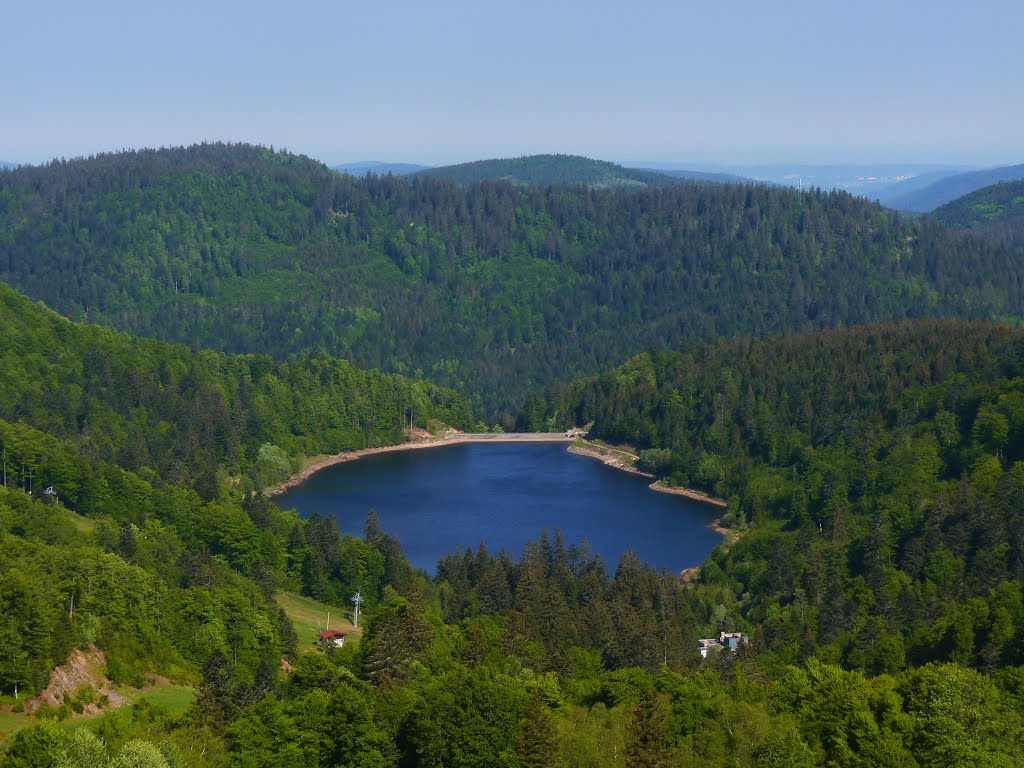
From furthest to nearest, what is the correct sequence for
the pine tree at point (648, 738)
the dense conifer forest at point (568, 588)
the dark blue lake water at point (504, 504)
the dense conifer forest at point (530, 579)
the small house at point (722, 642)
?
the dark blue lake water at point (504, 504)
the small house at point (722, 642)
the dense conifer forest at point (530, 579)
the dense conifer forest at point (568, 588)
the pine tree at point (648, 738)

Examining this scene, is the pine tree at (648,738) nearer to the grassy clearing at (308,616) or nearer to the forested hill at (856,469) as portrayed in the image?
the forested hill at (856,469)

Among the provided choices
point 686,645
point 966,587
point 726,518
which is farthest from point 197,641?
point 726,518

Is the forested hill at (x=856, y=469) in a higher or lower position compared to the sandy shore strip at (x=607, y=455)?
higher

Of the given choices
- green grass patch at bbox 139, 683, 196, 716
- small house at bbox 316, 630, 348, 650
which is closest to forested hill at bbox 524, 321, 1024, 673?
small house at bbox 316, 630, 348, 650

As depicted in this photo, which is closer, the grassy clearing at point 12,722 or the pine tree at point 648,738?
the pine tree at point 648,738

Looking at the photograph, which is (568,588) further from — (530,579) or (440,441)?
(440,441)

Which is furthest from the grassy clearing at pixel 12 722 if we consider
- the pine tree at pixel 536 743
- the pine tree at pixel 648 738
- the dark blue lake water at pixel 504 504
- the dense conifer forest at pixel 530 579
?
the dark blue lake water at pixel 504 504

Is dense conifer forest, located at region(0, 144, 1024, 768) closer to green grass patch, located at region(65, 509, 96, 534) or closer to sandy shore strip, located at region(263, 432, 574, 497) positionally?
green grass patch, located at region(65, 509, 96, 534)
